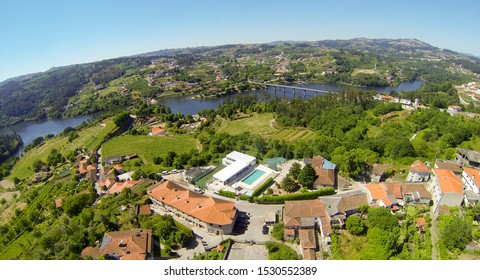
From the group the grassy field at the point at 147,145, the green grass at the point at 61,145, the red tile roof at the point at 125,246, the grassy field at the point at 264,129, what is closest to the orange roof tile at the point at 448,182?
the red tile roof at the point at 125,246

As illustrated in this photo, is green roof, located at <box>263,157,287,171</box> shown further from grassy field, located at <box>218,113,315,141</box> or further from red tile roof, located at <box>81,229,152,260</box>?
red tile roof, located at <box>81,229,152,260</box>

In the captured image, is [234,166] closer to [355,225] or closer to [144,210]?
[144,210]

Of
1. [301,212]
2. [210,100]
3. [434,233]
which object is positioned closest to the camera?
[434,233]

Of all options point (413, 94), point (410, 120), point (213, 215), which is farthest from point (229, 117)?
point (413, 94)

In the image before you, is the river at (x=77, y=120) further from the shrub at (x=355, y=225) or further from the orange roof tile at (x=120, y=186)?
the shrub at (x=355, y=225)

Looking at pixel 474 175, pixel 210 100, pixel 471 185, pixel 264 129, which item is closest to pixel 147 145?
pixel 264 129
